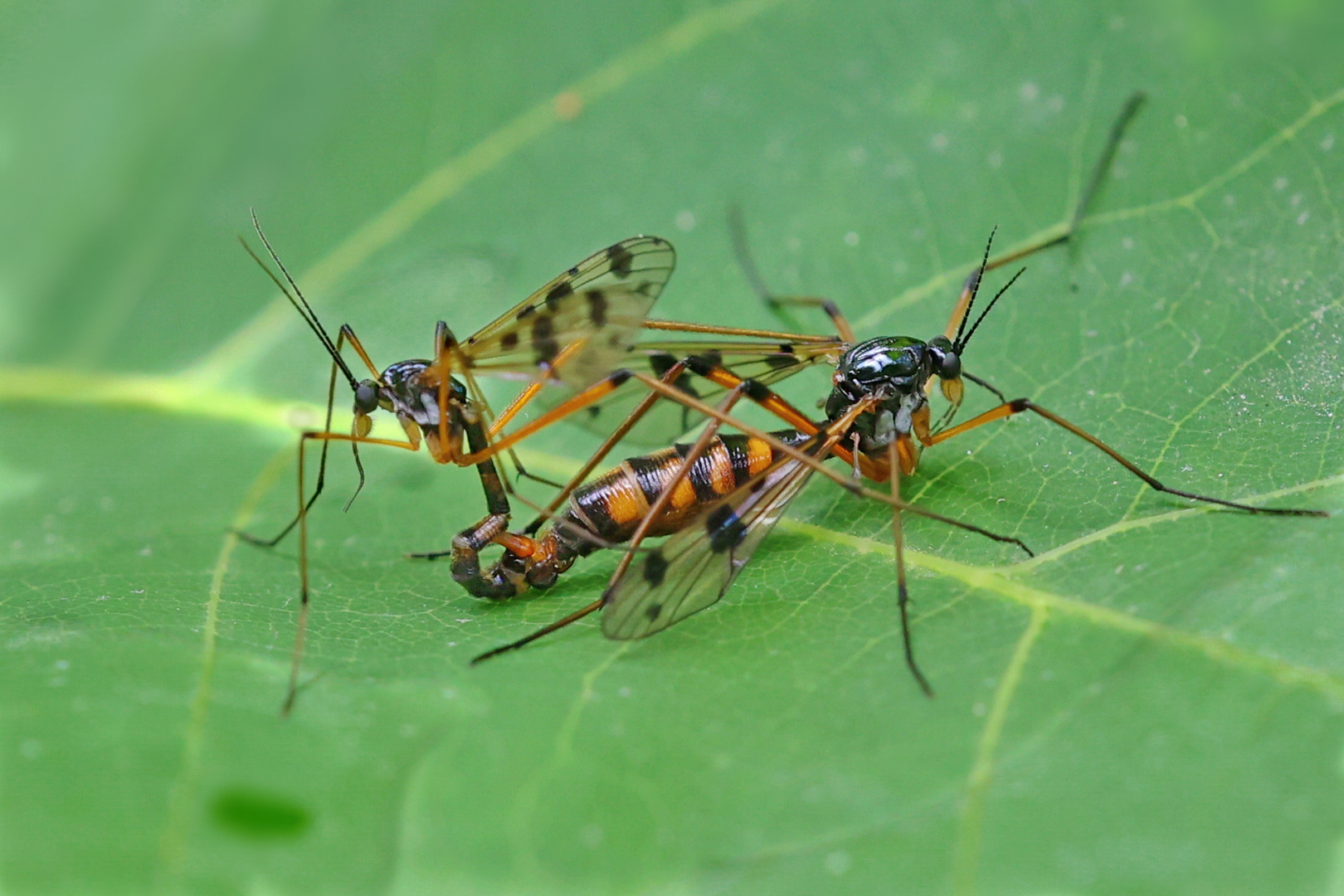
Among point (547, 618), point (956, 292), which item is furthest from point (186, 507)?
point (956, 292)

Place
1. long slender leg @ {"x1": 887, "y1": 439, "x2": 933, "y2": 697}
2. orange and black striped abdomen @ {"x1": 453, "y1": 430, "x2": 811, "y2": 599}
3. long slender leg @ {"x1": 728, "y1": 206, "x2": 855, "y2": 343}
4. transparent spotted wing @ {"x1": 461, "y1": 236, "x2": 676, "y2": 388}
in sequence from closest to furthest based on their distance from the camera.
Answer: long slender leg @ {"x1": 887, "y1": 439, "x2": 933, "y2": 697} → orange and black striped abdomen @ {"x1": 453, "y1": 430, "x2": 811, "y2": 599} → transparent spotted wing @ {"x1": 461, "y1": 236, "x2": 676, "y2": 388} → long slender leg @ {"x1": 728, "y1": 206, "x2": 855, "y2": 343}

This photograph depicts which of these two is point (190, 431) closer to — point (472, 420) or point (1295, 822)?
point (472, 420)

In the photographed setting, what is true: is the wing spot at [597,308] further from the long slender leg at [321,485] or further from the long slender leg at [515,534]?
the long slender leg at [321,485]

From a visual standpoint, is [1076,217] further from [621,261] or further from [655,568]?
[655,568]

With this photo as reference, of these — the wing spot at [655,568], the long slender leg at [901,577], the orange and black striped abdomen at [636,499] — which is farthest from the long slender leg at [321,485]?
the long slender leg at [901,577]

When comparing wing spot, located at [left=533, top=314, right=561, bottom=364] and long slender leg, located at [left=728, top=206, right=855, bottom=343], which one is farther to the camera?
long slender leg, located at [left=728, top=206, right=855, bottom=343]

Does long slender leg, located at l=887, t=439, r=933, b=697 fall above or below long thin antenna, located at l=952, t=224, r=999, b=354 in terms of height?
below

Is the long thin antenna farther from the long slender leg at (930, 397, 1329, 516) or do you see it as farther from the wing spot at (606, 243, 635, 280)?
the wing spot at (606, 243, 635, 280)

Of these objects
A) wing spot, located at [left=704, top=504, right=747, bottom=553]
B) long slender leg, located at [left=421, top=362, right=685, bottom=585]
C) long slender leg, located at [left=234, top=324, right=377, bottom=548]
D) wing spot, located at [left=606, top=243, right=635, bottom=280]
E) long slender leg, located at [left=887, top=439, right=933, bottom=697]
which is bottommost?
long slender leg, located at [left=887, top=439, right=933, bottom=697]

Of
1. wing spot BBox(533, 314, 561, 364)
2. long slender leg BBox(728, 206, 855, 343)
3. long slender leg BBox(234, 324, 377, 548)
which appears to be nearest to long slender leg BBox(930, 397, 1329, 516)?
long slender leg BBox(728, 206, 855, 343)
